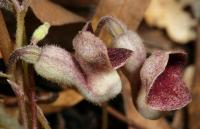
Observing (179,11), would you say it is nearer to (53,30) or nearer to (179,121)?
(179,121)

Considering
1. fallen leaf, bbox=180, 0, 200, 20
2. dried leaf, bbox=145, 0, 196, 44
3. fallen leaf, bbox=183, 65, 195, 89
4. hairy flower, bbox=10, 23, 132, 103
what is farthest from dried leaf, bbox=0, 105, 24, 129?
fallen leaf, bbox=180, 0, 200, 20

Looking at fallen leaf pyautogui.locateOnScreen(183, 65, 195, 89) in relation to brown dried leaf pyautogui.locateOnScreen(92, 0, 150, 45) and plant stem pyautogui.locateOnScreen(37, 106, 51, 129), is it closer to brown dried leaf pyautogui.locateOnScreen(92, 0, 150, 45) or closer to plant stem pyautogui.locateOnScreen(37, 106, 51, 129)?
brown dried leaf pyautogui.locateOnScreen(92, 0, 150, 45)

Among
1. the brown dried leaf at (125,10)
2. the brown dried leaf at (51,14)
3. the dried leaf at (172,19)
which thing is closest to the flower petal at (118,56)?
the brown dried leaf at (51,14)

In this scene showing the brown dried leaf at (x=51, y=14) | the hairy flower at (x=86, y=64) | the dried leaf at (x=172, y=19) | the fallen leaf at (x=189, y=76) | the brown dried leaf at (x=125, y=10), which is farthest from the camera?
the dried leaf at (x=172, y=19)

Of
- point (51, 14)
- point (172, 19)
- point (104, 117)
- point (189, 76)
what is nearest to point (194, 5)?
point (172, 19)

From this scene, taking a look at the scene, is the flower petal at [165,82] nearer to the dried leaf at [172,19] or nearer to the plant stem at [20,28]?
the plant stem at [20,28]

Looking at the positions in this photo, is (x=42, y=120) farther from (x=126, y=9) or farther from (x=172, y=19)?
(x=172, y=19)

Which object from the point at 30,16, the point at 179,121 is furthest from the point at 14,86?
the point at 179,121
